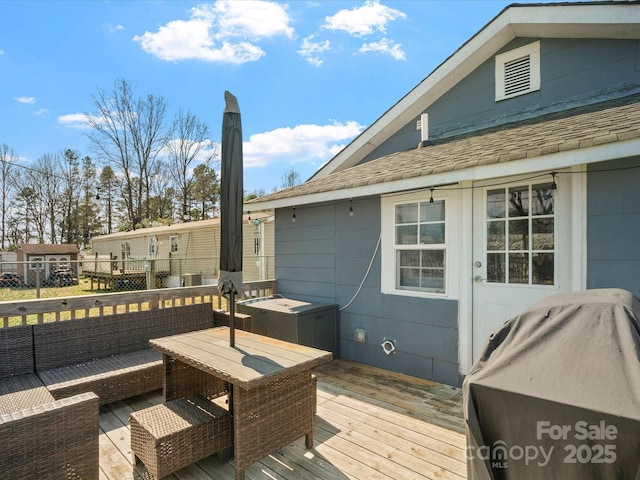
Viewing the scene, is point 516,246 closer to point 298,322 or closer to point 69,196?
point 298,322

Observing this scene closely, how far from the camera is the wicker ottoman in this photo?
6.50ft

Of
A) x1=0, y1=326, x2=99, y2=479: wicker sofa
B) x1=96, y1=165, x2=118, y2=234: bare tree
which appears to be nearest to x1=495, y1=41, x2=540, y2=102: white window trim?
x1=0, y1=326, x2=99, y2=479: wicker sofa

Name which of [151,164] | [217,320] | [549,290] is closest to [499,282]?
[549,290]

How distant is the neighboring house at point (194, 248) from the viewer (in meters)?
10.8

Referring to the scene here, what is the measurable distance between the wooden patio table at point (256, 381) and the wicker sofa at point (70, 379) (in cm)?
58

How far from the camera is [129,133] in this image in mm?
20734

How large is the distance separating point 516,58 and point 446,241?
9.26 ft

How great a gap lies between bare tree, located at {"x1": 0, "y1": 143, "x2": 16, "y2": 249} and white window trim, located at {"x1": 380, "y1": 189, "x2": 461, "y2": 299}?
27938 millimetres

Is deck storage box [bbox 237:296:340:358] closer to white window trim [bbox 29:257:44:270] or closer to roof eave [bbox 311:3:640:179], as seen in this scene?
roof eave [bbox 311:3:640:179]

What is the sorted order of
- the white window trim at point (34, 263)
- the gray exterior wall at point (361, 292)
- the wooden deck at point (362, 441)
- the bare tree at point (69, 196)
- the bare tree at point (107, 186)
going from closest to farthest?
the wooden deck at point (362, 441), the gray exterior wall at point (361, 292), the white window trim at point (34, 263), the bare tree at point (69, 196), the bare tree at point (107, 186)

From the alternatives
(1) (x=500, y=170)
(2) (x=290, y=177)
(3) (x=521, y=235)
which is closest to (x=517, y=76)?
(1) (x=500, y=170)

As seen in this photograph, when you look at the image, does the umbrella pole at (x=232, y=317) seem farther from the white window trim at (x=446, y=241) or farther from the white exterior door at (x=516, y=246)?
the white exterior door at (x=516, y=246)

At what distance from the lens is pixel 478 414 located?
4.25 feet

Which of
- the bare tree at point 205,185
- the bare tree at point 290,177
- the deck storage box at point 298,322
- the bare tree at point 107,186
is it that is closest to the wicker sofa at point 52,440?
the deck storage box at point 298,322
